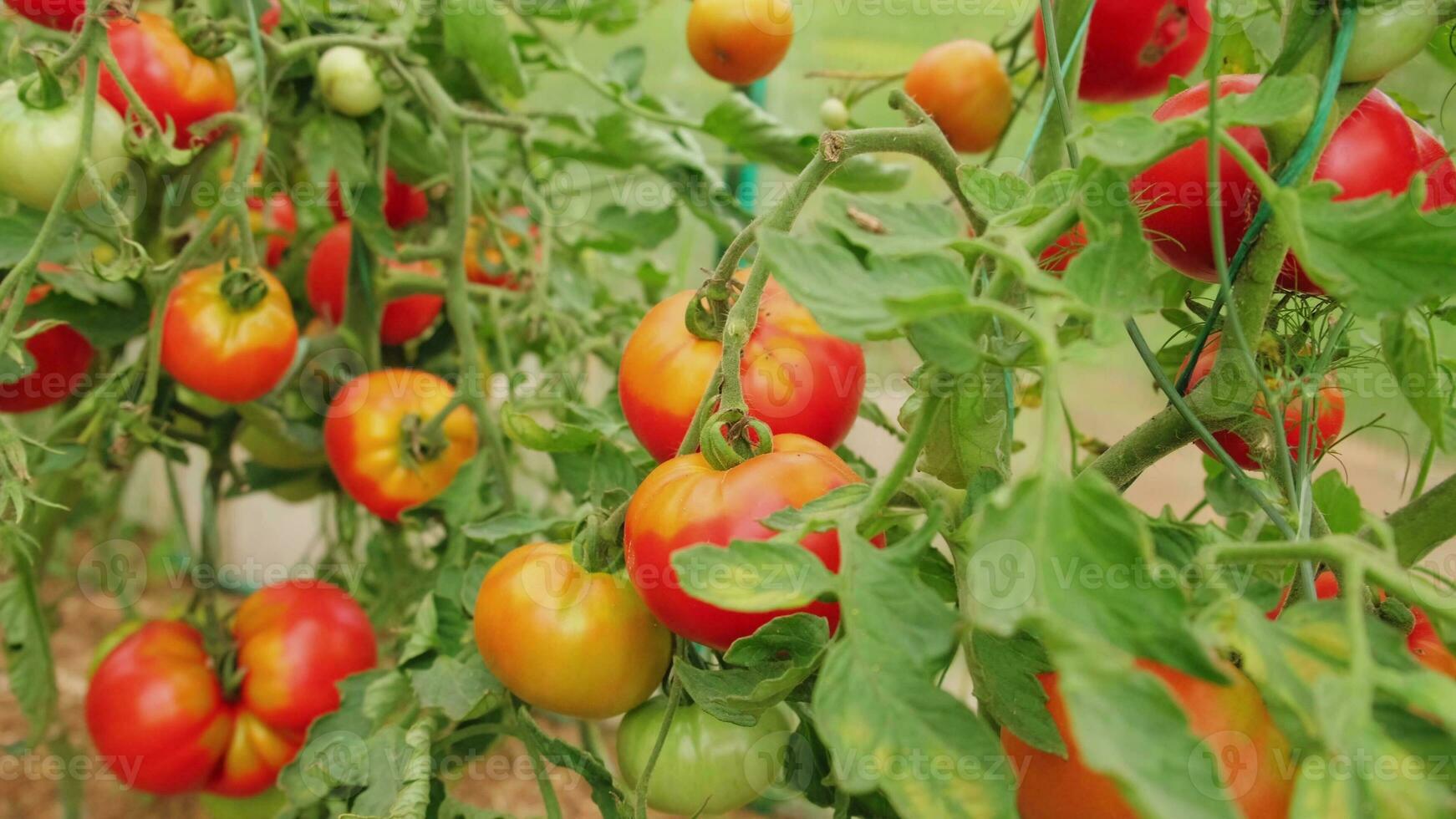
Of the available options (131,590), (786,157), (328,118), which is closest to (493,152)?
(328,118)

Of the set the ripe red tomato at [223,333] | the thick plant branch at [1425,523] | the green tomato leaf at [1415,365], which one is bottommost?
the ripe red tomato at [223,333]

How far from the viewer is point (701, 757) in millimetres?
445

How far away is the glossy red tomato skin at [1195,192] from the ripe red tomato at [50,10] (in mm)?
672

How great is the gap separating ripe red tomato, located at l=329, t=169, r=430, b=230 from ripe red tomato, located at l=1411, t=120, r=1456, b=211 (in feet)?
2.70

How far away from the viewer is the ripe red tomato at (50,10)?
2.06ft

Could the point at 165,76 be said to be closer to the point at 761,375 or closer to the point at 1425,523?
the point at 761,375

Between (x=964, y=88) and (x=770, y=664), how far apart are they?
528mm

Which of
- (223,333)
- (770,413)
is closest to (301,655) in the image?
(223,333)

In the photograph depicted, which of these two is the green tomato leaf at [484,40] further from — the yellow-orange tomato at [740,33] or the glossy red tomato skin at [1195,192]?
the glossy red tomato skin at [1195,192]

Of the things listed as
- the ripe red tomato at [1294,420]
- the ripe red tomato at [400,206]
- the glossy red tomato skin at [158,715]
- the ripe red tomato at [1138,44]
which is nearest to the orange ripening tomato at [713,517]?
the ripe red tomato at [1294,420]

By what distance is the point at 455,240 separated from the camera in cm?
75

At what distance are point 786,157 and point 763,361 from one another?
1.42 feet

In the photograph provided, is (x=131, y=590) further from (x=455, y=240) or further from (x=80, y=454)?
(x=455, y=240)

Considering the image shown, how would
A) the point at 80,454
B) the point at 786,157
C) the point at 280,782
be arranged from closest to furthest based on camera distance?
1. the point at 280,782
2. the point at 80,454
3. the point at 786,157
